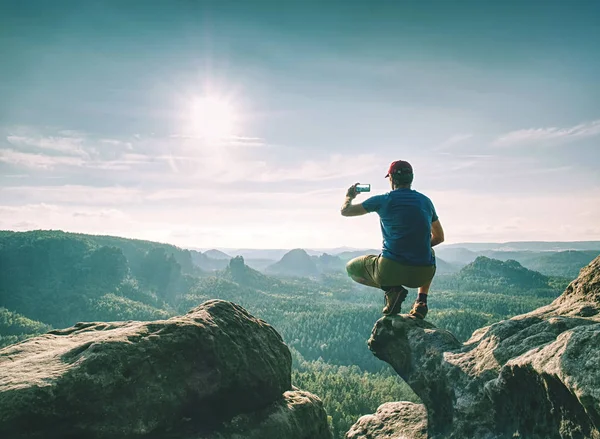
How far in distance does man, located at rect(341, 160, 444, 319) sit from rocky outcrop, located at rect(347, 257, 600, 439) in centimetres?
211

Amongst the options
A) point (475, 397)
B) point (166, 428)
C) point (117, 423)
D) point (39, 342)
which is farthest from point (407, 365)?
point (39, 342)

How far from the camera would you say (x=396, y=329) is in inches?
499

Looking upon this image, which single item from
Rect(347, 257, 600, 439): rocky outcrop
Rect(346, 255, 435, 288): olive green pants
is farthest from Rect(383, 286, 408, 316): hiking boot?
Rect(346, 255, 435, 288): olive green pants

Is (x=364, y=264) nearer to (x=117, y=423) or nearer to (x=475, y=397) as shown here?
(x=475, y=397)

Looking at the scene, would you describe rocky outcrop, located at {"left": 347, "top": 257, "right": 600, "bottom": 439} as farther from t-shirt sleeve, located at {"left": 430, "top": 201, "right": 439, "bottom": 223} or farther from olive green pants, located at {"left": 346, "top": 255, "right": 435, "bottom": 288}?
t-shirt sleeve, located at {"left": 430, "top": 201, "right": 439, "bottom": 223}

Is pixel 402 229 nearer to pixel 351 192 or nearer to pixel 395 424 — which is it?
pixel 351 192

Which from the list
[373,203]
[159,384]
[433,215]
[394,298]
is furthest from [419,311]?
[159,384]

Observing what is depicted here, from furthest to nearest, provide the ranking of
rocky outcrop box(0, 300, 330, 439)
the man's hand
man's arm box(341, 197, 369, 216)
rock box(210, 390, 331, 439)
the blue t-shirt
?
1. the man's hand
2. man's arm box(341, 197, 369, 216)
3. the blue t-shirt
4. rock box(210, 390, 331, 439)
5. rocky outcrop box(0, 300, 330, 439)

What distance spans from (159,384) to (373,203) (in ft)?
23.3

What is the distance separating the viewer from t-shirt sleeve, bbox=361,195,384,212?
11.1 meters

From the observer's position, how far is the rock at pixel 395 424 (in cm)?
1141

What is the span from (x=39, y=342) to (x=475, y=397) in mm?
11309

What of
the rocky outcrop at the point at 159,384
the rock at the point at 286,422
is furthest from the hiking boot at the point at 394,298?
the rock at the point at 286,422

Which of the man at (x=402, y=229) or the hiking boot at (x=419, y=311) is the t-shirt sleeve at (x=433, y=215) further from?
the hiking boot at (x=419, y=311)
